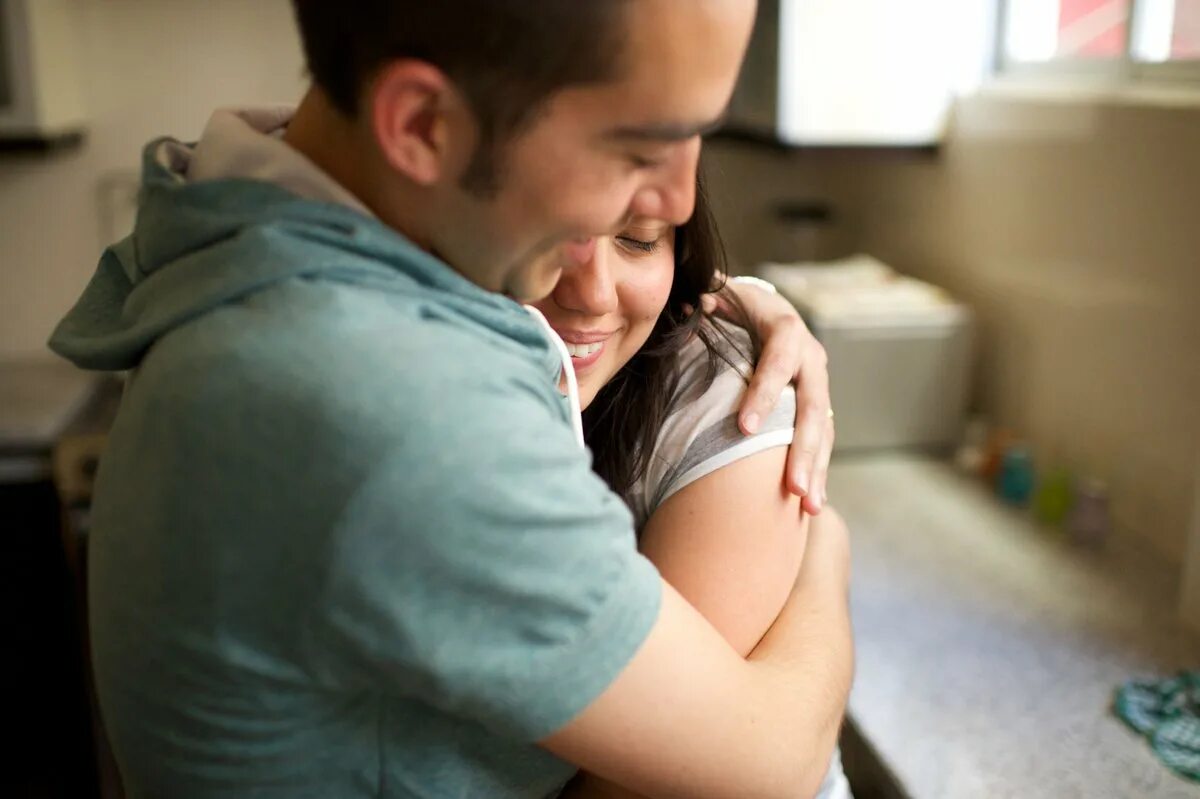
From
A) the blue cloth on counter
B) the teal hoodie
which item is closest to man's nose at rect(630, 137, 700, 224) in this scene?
the teal hoodie

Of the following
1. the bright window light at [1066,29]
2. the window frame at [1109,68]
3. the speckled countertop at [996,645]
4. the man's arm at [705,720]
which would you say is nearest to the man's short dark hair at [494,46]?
the man's arm at [705,720]

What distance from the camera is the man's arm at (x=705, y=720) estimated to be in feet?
1.96

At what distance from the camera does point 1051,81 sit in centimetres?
190

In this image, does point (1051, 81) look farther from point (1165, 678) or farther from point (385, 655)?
point (385, 655)

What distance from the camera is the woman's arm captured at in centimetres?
88

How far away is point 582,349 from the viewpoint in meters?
0.94

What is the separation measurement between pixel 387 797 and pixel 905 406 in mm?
1574

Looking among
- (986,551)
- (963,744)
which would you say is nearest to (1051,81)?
(986,551)

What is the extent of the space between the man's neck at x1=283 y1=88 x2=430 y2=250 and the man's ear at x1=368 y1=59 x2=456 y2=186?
0.03 meters

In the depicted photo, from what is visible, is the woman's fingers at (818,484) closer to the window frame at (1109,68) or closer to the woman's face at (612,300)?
the woman's face at (612,300)

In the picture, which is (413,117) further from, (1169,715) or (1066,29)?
(1066,29)

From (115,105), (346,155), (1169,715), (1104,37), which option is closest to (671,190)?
(346,155)

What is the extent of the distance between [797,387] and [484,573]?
0.57m

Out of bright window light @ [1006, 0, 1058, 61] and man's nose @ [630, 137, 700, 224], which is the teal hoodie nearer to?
A: man's nose @ [630, 137, 700, 224]
